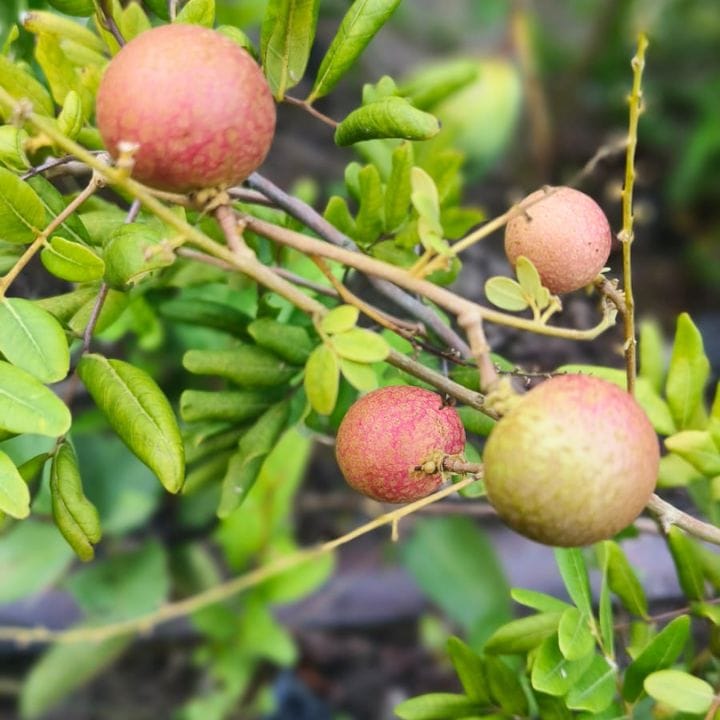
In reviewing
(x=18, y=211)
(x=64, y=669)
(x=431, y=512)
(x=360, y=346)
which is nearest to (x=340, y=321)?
(x=360, y=346)

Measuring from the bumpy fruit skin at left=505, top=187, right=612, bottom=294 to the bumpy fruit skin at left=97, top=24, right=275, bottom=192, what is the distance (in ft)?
0.55

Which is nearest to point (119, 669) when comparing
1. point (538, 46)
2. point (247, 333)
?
point (247, 333)

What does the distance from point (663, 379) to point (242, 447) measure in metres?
0.45

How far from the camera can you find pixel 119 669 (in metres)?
1.54

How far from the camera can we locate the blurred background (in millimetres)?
1161

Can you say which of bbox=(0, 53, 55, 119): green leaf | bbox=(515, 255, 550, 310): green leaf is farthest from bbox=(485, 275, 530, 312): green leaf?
bbox=(0, 53, 55, 119): green leaf

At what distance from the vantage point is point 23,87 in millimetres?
628

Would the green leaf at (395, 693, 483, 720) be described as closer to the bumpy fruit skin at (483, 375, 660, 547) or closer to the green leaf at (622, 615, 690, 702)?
the green leaf at (622, 615, 690, 702)

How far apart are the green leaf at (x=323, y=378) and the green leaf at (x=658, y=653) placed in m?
0.30

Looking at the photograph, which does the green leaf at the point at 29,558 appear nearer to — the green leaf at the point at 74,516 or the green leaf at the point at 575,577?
the green leaf at the point at 74,516

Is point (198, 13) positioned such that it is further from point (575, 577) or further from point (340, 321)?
point (575, 577)

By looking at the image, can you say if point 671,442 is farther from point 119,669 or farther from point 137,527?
point 119,669

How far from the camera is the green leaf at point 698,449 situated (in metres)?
0.60

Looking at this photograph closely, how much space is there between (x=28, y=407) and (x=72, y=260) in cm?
10
